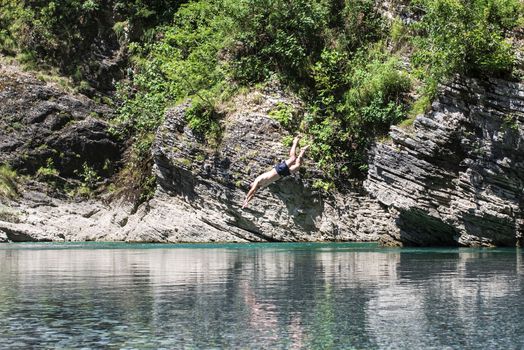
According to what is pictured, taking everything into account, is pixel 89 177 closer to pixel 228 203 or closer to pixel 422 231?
pixel 228 203

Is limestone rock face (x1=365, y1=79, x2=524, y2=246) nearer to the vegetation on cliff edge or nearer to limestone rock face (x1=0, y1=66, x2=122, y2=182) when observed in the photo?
the vegetation on cliff edge

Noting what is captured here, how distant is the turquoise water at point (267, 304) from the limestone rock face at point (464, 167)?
16.2 feet

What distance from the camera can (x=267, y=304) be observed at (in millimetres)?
12430

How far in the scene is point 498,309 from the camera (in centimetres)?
1166

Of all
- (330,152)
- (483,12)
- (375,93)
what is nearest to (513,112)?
(483,12)

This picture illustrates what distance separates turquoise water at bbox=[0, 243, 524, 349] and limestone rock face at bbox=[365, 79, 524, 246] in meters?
4.94

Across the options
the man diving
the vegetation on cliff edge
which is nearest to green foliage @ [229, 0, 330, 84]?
the vegetation on cliff edge

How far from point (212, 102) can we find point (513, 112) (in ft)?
40.4

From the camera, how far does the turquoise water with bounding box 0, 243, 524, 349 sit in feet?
31.8

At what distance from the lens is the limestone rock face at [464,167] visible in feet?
85.9

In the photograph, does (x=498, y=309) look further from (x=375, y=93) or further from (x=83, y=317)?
(x=375, y=93)

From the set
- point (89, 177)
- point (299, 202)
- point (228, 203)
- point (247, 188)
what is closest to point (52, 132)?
point (89, 177)

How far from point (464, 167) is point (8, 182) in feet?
65.1

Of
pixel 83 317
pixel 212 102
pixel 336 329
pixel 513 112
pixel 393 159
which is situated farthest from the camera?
pixel 212 102
